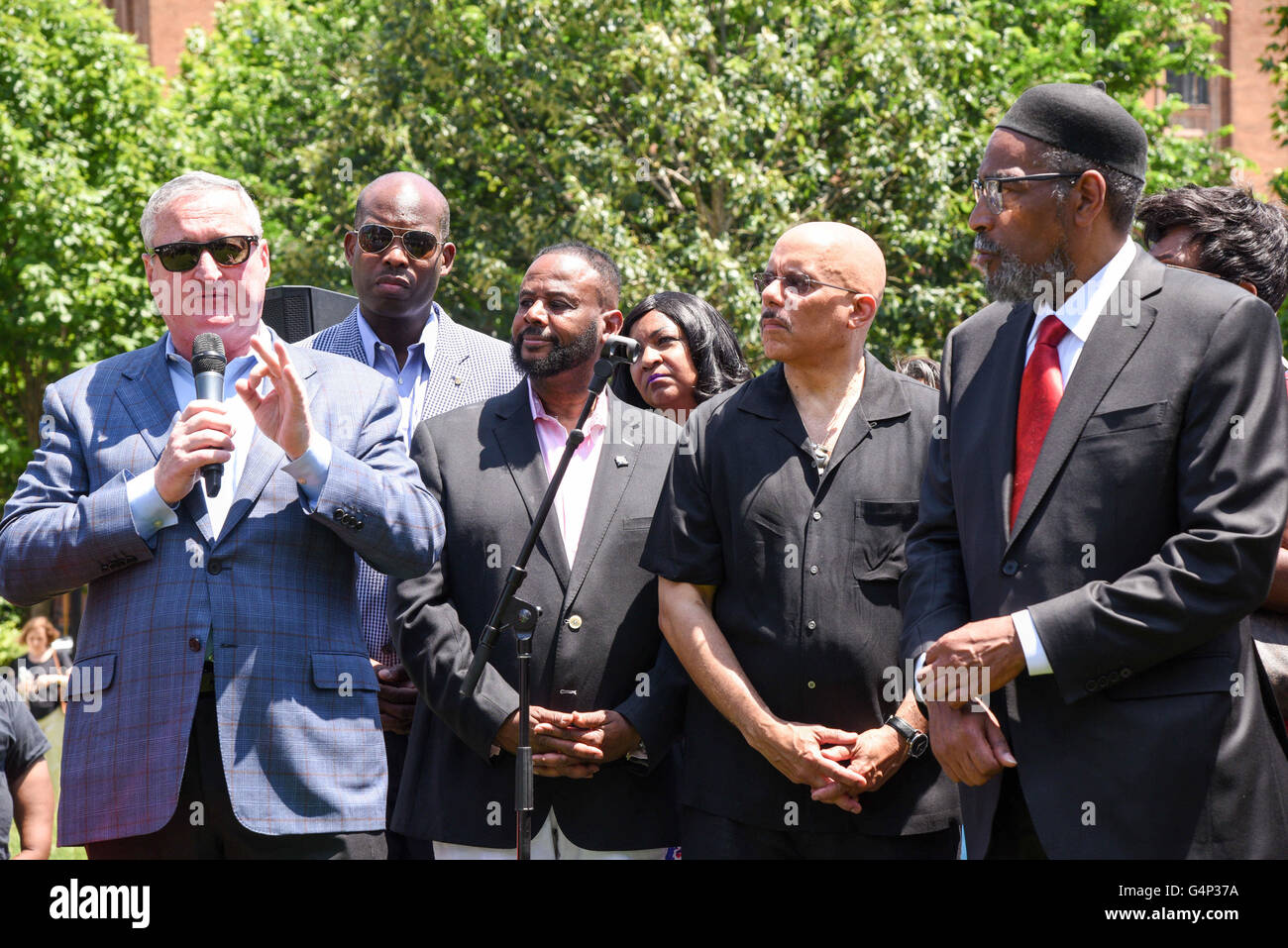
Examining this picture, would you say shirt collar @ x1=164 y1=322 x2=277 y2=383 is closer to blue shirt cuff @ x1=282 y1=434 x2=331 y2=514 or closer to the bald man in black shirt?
blue shirt cuff @ x1=282 y1=434 x2=331 y2=514

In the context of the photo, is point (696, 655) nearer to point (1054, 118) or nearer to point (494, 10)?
point (1054, 118)

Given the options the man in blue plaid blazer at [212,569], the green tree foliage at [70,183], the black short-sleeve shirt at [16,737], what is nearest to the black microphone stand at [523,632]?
the man in blue plaid blazer at [212,569]

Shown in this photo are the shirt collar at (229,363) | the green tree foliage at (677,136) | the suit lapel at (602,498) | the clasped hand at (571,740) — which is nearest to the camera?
the shirt collar at (229,363)

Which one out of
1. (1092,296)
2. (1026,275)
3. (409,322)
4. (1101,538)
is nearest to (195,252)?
(409,322)

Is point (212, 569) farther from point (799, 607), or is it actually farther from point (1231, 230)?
point (1231, 230)

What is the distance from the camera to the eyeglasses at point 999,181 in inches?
150

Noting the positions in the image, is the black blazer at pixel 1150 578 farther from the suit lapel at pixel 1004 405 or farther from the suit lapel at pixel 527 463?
the suit lapel at pixel 527 463

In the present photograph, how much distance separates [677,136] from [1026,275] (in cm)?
1559

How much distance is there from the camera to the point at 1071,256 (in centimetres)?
387

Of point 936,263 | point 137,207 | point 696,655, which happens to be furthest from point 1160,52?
point 696,655

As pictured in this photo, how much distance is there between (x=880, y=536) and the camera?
4738 mm

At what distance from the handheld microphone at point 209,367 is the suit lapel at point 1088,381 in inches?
78.1

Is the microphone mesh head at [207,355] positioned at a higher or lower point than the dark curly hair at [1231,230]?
lower

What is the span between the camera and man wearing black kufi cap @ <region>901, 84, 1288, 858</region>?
3438mm
